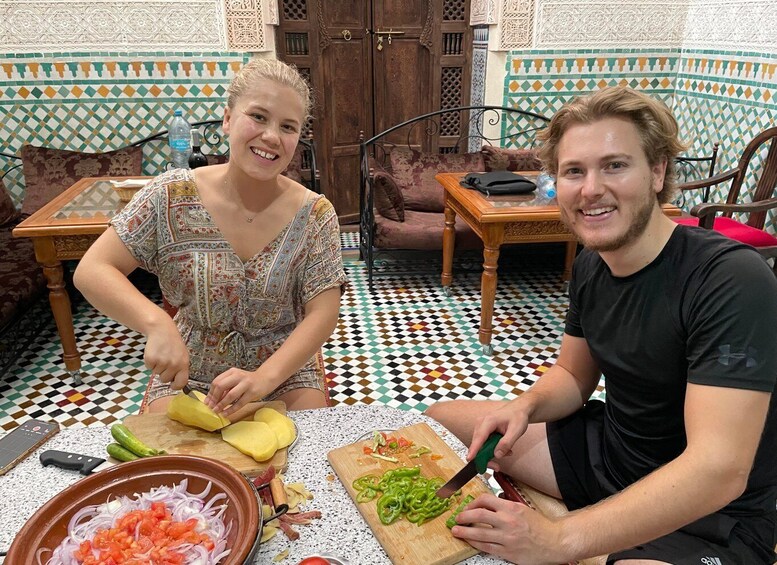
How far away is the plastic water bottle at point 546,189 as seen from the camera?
361cm

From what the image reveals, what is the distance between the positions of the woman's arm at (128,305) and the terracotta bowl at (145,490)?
0.29 meters

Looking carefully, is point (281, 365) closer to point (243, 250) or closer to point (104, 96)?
point (243, 250)

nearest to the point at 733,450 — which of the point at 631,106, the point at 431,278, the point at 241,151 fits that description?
the point at 631,106

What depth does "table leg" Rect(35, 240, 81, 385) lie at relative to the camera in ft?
9.84

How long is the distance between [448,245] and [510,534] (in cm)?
339

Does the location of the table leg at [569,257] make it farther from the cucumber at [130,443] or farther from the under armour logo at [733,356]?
the cucumber at [130,443]

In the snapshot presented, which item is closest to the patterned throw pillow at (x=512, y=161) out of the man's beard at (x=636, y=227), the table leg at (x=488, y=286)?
the table leg at (x=488, y=286)

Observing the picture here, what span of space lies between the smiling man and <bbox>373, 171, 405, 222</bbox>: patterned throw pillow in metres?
2.89

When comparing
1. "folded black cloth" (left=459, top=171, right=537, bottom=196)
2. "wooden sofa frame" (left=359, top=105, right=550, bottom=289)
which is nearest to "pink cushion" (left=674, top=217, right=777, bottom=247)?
"folded black cloth" (left=459, top=171, right=537, bottom=196)

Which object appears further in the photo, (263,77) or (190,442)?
(263,77)

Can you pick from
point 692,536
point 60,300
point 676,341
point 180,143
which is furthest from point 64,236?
point 692,536

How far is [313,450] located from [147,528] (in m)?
0.42

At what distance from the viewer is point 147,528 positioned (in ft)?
3.40

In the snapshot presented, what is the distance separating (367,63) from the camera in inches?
219
